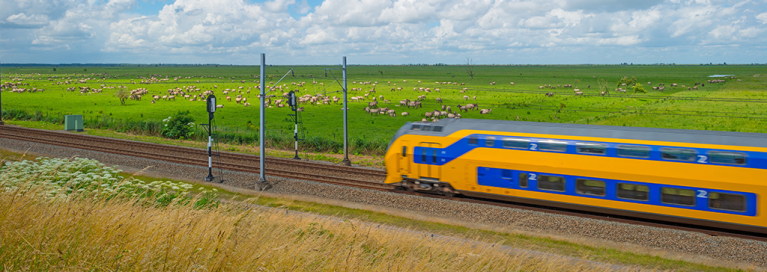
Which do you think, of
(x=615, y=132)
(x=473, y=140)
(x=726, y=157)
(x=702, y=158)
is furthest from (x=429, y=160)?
(x=726, y=157)

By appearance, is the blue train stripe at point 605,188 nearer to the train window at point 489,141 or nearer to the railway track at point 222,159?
the train window at point 489,141

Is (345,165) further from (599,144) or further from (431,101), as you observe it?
(431,101)

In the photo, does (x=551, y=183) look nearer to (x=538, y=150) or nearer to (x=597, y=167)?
(x=538, y=150)

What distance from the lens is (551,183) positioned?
18.2 metres

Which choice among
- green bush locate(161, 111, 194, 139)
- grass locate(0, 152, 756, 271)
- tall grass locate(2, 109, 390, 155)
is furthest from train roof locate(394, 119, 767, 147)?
green bush locate(161, 111, 194, 139)

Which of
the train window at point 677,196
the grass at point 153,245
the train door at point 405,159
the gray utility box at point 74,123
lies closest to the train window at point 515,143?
the train door at point 405,159

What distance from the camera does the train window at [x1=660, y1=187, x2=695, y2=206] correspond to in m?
16.1

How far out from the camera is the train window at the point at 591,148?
17.3 m

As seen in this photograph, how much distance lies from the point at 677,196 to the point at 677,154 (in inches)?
53.7

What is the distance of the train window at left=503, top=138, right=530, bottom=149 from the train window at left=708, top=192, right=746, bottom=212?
5875 millimetres

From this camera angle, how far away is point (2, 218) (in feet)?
20.5

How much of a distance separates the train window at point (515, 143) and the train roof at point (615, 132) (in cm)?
44

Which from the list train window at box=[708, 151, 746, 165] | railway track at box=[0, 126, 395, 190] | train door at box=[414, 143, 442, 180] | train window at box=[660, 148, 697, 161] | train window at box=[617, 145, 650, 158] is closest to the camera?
train window at box=[708, 151, 746, 165]

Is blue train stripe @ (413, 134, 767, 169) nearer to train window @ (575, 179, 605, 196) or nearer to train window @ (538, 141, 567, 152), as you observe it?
train window @ (538, 141, 567, 152)
